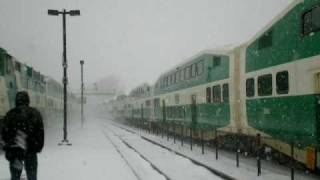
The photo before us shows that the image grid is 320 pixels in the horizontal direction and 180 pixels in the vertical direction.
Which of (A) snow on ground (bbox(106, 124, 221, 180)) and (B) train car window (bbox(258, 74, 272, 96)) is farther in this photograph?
(B) train car window (bbox(258, 74, 272, 96))

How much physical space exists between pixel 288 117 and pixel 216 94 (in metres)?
7.75

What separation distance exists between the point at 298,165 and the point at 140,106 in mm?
37821

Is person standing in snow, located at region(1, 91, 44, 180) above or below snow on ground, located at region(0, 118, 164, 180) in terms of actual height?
above

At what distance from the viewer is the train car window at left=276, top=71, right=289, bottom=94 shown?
Answer: 13727 mm

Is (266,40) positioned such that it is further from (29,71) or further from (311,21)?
(29,71)

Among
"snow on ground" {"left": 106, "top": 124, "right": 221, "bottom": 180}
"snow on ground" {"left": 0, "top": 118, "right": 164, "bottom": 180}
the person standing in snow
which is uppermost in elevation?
the person standing in snow

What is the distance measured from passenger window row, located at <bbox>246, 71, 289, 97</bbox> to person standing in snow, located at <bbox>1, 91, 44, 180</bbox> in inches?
286

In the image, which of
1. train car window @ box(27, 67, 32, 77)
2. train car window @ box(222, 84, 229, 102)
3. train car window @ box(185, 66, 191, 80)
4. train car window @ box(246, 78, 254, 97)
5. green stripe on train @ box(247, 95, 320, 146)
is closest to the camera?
green stripe on train @ box(247, 95, 320, 146)

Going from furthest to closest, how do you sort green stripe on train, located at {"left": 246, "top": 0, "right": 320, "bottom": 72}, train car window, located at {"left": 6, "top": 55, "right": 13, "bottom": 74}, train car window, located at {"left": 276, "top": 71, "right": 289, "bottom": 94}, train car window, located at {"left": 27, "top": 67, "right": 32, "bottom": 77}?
Result: train car window, located at {"left": 27, "top": 67, "right": 32, "bottom": 77}
train car window, located at {"left": 6, "top": 55, "right": 13, "bottom": 74}
train car window, located at {"left": 276, "top": 71, "right": 289, "bottom": 94}
green stripe on train, located at {"left": 246, "top": 0, "right": 320, "bottom": 72}

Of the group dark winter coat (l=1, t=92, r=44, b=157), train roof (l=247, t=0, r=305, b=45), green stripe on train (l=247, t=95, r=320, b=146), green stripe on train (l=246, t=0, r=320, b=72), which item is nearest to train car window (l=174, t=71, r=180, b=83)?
green stripe on train (l=247, t=95, r=320, b=146)

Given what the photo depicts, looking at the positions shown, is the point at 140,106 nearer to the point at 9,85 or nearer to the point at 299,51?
the point at 9,85

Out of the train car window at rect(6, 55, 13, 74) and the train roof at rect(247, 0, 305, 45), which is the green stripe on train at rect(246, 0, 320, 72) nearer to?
the train roof at rect(247, 0, 305, 45)

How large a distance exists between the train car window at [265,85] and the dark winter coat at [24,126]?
Answer: 804cm

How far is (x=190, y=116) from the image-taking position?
86.6ft
